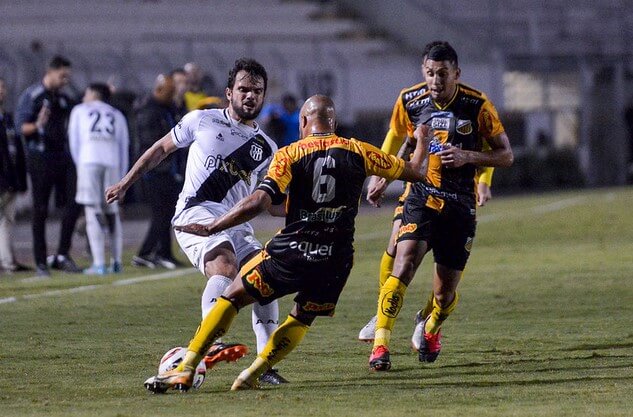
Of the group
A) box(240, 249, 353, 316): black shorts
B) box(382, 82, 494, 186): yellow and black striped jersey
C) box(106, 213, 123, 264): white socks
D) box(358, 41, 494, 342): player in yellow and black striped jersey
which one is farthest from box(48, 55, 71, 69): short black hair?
box(240, 249, 353, 316): black shorts

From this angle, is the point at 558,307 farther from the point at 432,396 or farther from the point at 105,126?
the point at 105,126

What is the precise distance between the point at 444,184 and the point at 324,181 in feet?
5.86

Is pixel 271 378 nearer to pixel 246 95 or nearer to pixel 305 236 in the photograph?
pixel 305 236

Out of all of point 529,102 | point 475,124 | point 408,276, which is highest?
point 475,124

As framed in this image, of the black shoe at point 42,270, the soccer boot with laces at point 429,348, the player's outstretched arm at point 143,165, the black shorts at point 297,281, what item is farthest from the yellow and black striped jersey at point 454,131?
the black shoe at point 42,270

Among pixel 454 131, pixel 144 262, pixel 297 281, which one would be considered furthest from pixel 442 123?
pixel 144 262

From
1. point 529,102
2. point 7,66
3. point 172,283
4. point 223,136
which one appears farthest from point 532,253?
point 529,102

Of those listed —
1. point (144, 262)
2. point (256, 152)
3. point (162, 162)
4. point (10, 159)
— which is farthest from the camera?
point (144, 262)

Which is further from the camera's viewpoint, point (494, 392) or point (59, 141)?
point (59, 141)

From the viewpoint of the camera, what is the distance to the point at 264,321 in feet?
28.3

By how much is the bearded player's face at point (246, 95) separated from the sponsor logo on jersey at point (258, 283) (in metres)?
1.25

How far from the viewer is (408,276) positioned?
30.4 ft

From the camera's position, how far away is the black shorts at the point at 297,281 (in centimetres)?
792

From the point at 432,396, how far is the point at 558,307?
474cm
